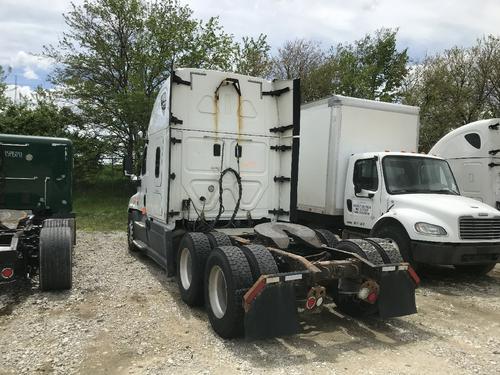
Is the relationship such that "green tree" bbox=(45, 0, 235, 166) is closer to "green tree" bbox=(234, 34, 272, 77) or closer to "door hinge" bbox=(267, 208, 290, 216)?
"green tree" bbox=(234, 34, 272, 77)

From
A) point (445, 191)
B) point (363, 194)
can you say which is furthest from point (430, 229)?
point (363, 194)

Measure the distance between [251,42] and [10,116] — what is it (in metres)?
13.2

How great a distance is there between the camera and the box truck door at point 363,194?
8625mm

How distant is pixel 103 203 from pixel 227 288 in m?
18.4

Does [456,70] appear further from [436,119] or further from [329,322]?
[329,322]

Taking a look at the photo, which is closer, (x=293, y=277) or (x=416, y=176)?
(x=293, y=277)

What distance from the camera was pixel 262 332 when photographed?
14.7 ft

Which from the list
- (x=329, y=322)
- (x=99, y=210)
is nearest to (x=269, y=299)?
(x=329, y=322)

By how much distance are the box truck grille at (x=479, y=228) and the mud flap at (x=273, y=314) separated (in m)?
4.10

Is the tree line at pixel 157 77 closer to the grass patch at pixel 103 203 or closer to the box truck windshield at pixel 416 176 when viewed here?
the grass patch at pixel 103 203

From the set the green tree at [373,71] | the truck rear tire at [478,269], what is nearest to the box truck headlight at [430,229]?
the truck rear tire at [478,269]

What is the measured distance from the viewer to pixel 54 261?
6.40 metres

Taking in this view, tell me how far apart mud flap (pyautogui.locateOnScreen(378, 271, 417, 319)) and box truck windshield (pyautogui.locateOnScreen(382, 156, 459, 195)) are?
10.8ft

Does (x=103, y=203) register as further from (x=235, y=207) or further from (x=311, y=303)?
(x=311, y=303)
